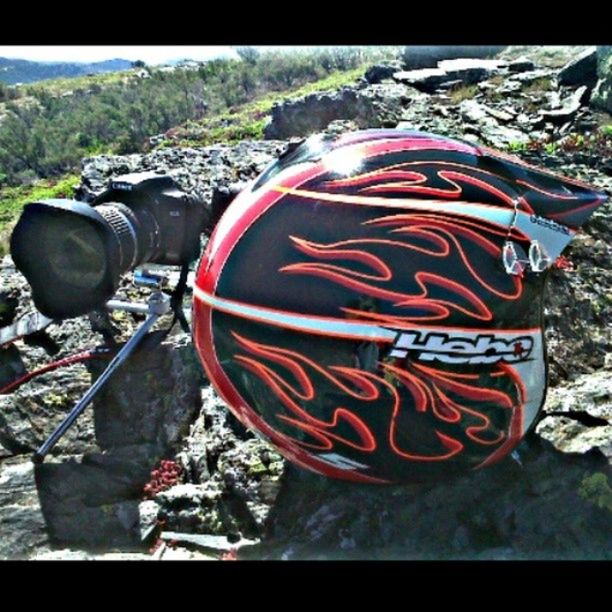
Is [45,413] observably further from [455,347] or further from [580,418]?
[580,418]

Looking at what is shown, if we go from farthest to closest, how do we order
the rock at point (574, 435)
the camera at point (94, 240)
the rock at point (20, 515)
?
the rock at point (20, 515), the camera at point (94, 240), the rock at point (574, 435)

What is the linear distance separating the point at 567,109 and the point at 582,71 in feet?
3.38

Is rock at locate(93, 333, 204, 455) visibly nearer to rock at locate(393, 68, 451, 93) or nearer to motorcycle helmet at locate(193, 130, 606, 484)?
motorcycle helmet at locate(193, 130, 606, 484)

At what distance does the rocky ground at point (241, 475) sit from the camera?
10.9 ft

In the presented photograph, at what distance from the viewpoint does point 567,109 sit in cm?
830

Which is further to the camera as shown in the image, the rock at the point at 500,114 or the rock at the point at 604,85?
the rock at the point at 500,114

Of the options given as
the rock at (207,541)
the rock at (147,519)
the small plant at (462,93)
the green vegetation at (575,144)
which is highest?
the small plant at (462,93)

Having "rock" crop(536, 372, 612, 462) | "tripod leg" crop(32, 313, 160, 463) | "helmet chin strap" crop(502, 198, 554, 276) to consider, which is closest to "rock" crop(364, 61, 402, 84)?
"tripod leg" crop(32, 313, 160, 463)

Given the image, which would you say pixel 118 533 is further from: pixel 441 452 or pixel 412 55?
pixel 412 55

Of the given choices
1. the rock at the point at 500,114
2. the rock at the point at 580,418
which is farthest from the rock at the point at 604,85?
the rock at the point at 580,418

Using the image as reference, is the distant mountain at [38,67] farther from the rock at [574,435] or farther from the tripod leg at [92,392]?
the rock at [574,435]

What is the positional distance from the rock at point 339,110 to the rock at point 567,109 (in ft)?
6.32

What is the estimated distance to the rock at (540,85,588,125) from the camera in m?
8.20

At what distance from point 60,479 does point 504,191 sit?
323 cm
